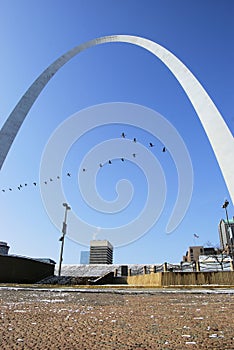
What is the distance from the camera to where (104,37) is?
26.6 metres

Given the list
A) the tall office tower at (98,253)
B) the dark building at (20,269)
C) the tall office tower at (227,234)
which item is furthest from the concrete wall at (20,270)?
the tall office tower at (98,253)

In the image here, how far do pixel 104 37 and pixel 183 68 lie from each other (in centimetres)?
1122

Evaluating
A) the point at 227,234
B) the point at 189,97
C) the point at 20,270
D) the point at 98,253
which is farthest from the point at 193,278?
the point at 227,234

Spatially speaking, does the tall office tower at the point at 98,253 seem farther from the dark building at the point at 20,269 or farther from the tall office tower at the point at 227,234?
the dark building at the point at 20,269

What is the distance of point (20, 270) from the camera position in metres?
23.5

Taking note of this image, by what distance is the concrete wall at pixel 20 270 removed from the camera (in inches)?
867

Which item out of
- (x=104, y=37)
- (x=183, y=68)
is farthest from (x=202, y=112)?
(x=104, y=37)

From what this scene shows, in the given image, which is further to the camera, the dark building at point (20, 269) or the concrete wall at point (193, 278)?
the dark building at point (20, 269)

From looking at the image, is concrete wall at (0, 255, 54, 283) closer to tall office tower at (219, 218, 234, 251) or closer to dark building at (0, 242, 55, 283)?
dark building at (0, 242, 55, 283)

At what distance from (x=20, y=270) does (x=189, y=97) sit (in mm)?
19972

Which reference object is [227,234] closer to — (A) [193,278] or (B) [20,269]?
(B) [20,269]

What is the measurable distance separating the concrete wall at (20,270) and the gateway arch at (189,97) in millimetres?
9530

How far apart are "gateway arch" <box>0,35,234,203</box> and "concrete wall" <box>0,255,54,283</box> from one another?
953cm

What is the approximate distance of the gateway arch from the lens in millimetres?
14075
